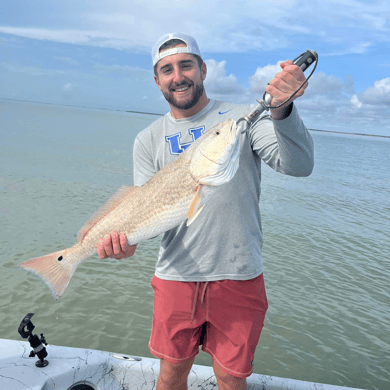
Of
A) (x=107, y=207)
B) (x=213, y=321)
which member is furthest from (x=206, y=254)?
(x=107, y=207)

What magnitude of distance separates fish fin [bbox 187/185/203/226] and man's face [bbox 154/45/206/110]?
0.94 meters

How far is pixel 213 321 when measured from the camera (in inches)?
120

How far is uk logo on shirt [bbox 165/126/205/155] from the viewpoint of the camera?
3133 millimetres

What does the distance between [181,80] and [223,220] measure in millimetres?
1290

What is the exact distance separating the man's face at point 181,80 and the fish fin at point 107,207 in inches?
35.3

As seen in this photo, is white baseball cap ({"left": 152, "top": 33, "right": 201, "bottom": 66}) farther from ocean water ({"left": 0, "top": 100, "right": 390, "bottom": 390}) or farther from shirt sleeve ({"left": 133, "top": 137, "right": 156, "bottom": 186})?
ocean water ({"left": 0, "top": 100, "right": 390, "bottom": 390})

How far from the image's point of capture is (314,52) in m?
2.36

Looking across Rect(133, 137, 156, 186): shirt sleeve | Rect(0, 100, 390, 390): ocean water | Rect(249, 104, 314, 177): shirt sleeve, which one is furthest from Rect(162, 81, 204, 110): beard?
Rect(0, 100, 390, 390): ocean water

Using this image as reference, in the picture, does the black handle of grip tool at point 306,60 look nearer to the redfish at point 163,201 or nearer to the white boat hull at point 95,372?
the redfish at point 163,201

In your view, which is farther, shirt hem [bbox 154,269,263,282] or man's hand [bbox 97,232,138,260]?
shirt hem [bbox 154,269,263,282]

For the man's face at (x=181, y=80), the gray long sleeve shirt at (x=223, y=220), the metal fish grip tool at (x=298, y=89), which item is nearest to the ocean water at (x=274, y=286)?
the gray long sleeve shirt at (x=223, y=220)

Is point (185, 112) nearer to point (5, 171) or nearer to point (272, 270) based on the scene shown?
point (272, 270)

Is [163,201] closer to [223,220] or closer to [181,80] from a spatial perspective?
[223,220]

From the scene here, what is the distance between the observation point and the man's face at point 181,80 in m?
3.12
